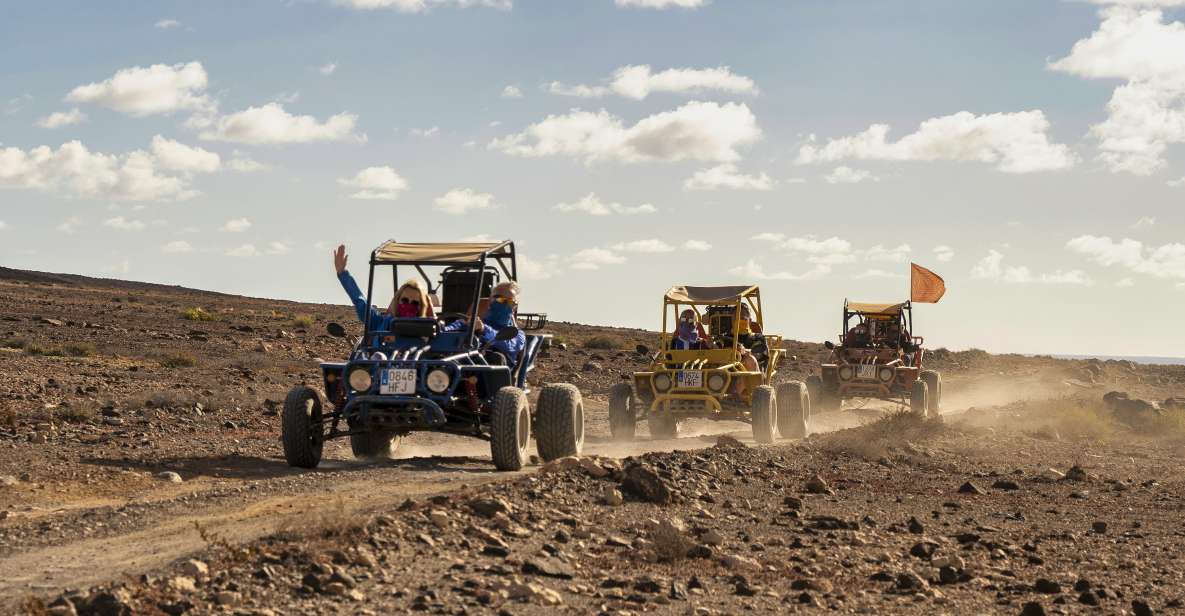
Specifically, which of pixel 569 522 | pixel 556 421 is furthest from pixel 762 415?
pixel 569 522

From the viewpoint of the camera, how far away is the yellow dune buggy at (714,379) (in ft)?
61.0

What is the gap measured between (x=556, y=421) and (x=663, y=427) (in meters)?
6.96

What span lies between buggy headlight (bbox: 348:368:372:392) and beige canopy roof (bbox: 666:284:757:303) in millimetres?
7920

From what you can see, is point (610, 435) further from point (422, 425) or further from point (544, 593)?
point (544, 593)

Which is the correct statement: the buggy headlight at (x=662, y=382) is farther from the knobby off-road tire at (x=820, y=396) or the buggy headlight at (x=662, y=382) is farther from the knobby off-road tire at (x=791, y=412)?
the knobby off-road tire at (x=820, y=396)

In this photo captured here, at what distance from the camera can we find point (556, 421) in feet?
42.5

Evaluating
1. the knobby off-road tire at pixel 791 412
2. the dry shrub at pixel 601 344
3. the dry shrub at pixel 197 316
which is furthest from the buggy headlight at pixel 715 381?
the dry shrub at pixel 197 316

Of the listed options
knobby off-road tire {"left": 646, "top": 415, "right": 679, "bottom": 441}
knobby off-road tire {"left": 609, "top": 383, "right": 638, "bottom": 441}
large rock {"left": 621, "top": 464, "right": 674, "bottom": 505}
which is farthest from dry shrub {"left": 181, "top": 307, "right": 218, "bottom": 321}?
large rock {"left": 621, "top": 464, "right": 674, "bottom": 505}

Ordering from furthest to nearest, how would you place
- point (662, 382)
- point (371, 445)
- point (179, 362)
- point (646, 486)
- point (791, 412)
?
1. point (179, 362)
2. point (791, 412)
3. point (662, 382)
4. point (371, 445)
5. point (646, 486)

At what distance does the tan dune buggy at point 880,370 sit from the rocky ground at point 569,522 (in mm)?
5278

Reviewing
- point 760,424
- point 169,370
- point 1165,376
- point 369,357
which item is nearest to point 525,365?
point 369,357

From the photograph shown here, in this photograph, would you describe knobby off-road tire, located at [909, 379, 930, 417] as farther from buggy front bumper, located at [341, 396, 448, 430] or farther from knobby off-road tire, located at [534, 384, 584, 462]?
buggy front bumper, located at [341, 396, 448, 430]

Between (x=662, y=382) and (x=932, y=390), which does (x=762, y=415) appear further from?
(x=932, y=390)

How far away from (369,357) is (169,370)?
15.7m
